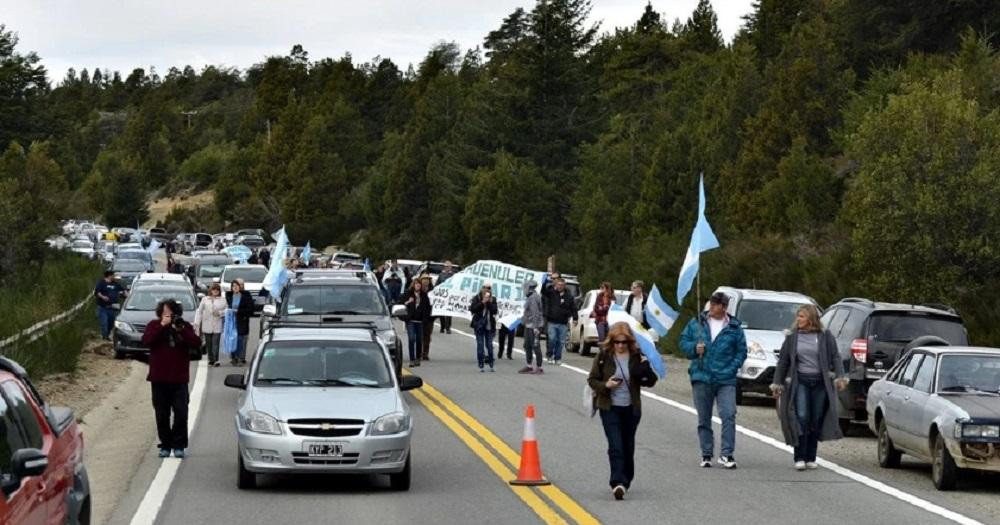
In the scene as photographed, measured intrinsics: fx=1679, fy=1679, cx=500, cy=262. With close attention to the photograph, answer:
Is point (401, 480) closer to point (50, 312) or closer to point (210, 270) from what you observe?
point (50, 312)

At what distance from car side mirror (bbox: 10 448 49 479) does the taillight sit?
14975 millimetres

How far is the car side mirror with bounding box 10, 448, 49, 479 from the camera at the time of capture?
7930 mm

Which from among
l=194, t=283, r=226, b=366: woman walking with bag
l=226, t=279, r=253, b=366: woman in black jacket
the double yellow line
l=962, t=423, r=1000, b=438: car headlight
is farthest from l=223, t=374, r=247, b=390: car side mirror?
l=226, t=279, r=253, b=366: woman in black jacket

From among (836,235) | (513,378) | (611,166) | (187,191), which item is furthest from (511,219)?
(187,191)

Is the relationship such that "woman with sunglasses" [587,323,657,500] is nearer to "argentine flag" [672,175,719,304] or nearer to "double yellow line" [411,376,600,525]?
"double yellow line" [411,376,600,525]

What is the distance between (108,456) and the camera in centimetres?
1855

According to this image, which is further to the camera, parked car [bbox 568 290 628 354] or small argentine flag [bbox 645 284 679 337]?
parked car [bbox 568 290 628 354]

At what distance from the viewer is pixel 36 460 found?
26.3 feet

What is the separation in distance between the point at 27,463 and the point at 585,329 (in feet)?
103

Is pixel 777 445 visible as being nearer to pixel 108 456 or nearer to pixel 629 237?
pixel 108 456

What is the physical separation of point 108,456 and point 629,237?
5427 centimetres

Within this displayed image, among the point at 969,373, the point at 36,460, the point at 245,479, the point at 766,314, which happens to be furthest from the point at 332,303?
the point at 36,460

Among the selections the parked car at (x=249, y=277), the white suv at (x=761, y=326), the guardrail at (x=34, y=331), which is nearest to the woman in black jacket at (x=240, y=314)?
the guardrail at (x=34, y=331)

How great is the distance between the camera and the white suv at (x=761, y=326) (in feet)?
84.5
